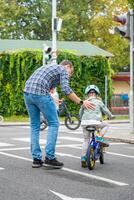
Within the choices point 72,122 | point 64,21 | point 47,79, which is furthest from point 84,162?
point 64,21

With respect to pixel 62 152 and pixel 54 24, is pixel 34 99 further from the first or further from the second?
pixel 54 24

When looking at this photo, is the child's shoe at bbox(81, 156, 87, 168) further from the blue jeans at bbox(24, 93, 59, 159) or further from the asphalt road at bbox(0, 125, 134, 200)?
the blue jeans at bbox(24, 93, 59, 159)

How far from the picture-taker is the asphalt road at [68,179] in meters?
6.71

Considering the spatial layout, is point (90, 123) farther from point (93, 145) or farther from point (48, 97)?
point (48, 97)

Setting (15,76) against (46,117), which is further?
(15,76)

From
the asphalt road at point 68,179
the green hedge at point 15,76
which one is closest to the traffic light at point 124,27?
the asphalt road at point 68,179

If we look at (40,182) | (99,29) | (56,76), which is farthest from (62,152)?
(99,29)

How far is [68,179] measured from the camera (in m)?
7.95

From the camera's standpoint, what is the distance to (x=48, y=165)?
9109 mm

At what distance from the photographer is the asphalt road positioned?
6715 millimetres

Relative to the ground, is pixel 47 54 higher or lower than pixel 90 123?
higher

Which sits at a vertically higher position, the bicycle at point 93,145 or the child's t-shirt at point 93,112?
the child's t-shirt at point 93,112

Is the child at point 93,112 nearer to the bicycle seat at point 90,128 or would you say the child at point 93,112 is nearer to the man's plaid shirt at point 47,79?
the bicycle seat at point 90,128

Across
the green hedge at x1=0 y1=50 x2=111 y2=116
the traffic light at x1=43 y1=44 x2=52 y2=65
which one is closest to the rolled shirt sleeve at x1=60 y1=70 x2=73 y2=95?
the traffic light at x1=43 y1=44 x2=52 y2=65
